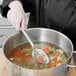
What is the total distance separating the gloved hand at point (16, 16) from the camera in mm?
998

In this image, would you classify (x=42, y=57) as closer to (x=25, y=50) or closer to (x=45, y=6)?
(x=25, y=50)

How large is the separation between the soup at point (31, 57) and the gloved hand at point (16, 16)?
0.10 m

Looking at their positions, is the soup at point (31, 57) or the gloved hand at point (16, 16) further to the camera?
the gloved hand at point (16, 16)

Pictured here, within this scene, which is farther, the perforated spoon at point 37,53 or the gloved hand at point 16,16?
the gloved hand at point 16,16

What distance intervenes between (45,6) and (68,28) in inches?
6.5

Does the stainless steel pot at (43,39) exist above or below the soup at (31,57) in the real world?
above

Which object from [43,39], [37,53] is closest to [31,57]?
[37,53]

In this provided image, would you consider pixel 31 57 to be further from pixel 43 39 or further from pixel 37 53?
pixel 43 39

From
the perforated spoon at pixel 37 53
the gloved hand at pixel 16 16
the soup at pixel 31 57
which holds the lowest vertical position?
the soup at pixel 31 57

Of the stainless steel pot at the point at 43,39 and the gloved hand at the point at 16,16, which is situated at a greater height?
the gloved hand at the point at 16,16

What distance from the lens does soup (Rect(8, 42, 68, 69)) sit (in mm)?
874

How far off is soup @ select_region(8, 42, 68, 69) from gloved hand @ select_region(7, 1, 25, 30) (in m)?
0.10

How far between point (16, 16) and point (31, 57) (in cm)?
22

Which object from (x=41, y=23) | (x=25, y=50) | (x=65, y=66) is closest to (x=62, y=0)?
(x=41, y=23)
